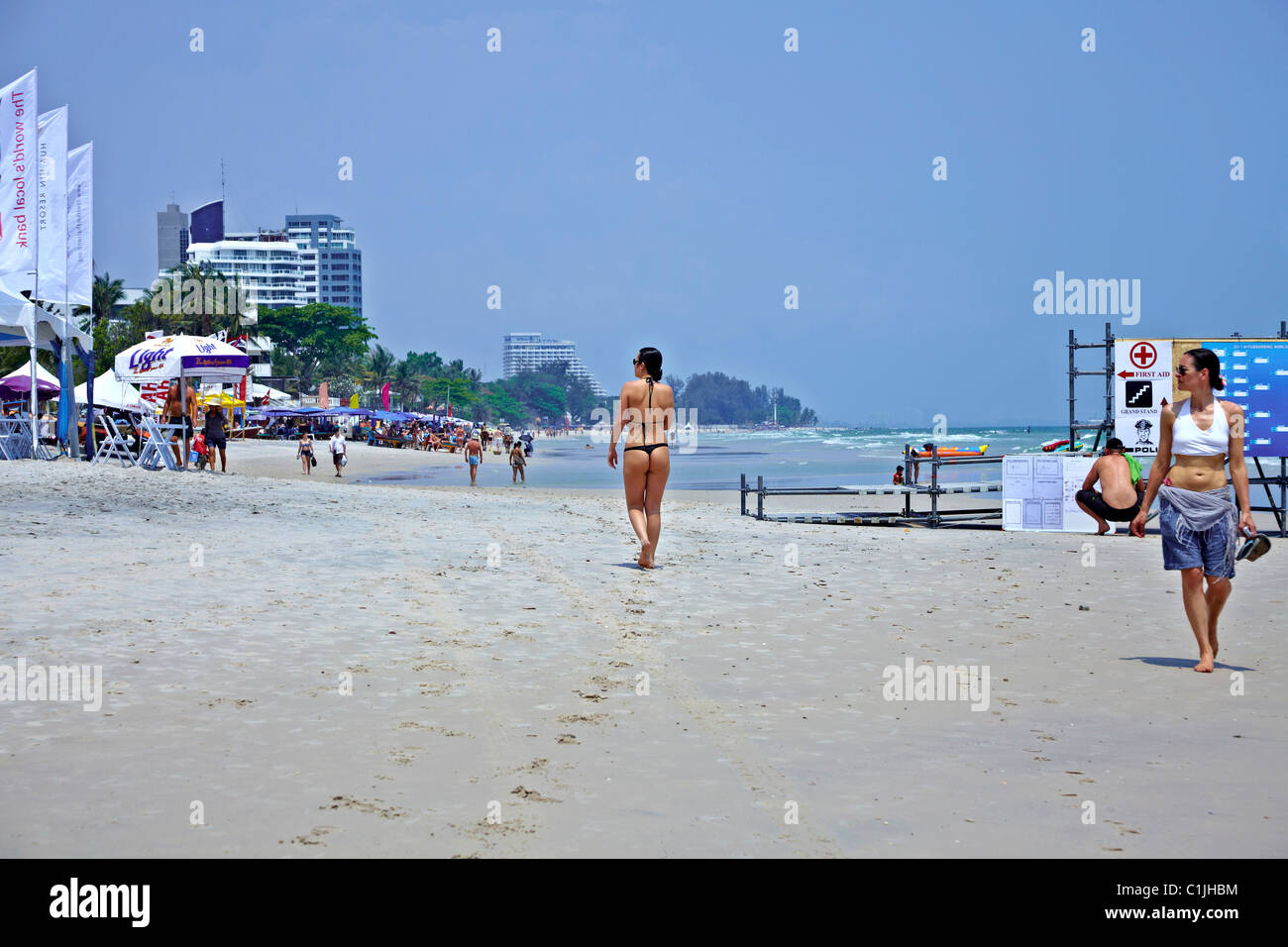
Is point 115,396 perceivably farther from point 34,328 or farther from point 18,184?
point 18,184

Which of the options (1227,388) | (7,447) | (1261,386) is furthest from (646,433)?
(7,447)

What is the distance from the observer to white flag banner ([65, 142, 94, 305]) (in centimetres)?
2173

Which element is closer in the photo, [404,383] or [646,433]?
[646,433]

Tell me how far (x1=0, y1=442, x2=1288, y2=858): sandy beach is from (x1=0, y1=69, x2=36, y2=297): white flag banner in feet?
39.4

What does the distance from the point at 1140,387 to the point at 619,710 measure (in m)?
11.7

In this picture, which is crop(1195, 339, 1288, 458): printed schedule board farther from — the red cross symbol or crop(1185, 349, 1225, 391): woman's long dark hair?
crop(1185, 349, 1225, 391): woman's long dark hair

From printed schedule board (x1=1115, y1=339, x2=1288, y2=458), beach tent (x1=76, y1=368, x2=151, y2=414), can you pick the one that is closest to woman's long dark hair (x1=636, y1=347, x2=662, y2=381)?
printed schedule board (x1=1115, y1=339, x2=1288, y2=458)

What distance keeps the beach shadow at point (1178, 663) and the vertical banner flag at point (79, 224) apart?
2076cm

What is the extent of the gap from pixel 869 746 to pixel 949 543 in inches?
357

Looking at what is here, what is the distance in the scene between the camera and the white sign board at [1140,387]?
1470cm

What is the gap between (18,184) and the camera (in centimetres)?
2058

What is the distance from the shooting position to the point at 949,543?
44.1 feet

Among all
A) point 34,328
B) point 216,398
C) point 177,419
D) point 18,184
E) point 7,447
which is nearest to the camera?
point 18,184
